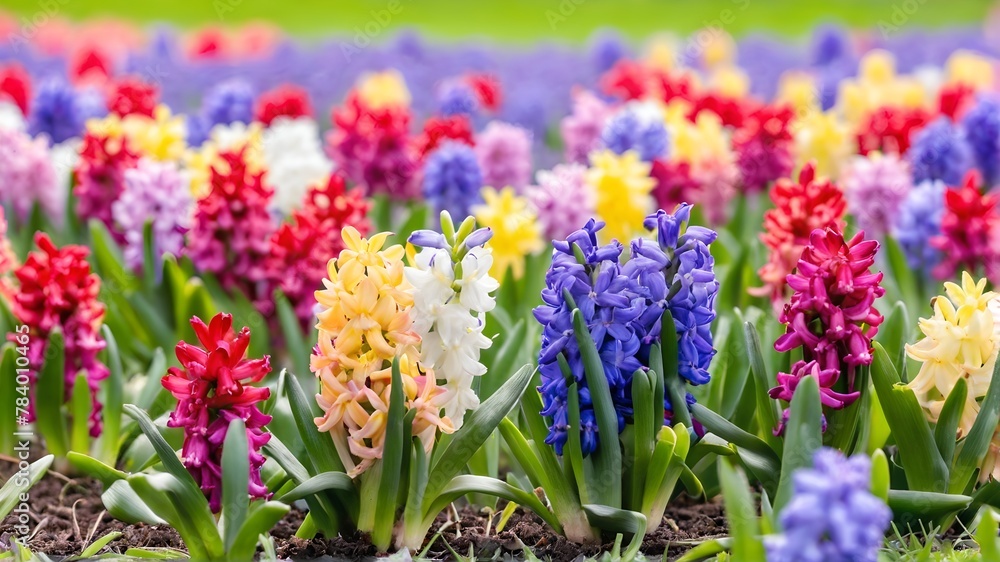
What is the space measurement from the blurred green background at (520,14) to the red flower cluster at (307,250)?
46.3ft

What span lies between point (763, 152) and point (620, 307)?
2.77 metres

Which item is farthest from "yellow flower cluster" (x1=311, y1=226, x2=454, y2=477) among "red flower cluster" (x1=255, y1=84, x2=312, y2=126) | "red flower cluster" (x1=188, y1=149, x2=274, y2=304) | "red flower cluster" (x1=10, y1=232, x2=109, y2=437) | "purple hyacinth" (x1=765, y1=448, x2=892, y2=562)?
"red flower cluster" (x1=255, y1=84, x2=312, y2=126)

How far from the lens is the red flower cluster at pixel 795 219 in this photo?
316 cm

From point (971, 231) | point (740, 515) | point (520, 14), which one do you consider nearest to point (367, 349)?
point (740, 515)

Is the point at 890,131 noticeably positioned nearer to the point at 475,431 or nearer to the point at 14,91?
the point at 475,431

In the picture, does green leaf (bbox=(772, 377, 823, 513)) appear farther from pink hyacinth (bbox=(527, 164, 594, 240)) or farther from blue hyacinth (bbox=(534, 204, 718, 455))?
pink hyacinth (bbox=(527, 164, 594, 240))

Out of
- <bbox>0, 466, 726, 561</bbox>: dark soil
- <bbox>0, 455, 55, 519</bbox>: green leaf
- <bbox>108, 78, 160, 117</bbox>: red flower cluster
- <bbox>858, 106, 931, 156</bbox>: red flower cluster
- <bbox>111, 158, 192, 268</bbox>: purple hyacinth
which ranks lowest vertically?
<bbox>0, 466, 726, 561</bbox>: dark soil

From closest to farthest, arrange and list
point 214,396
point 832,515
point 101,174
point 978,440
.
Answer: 1. point 832,515
2. point 214,396
3. point 978,440
4. point 101,174

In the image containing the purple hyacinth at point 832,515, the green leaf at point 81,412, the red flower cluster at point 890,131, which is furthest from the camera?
the red flower cluster at point 890,131

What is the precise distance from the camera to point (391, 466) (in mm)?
2330

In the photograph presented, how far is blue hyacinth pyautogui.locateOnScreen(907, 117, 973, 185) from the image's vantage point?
4.67m

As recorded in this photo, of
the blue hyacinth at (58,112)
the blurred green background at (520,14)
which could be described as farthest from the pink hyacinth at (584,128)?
the blurred green background at (520,14)

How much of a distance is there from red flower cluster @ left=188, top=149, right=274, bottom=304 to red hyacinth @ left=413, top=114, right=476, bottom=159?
A: 1339mm

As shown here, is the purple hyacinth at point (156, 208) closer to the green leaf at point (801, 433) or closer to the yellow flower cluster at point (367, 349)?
the yellow flower cluster at point (367, 349)
